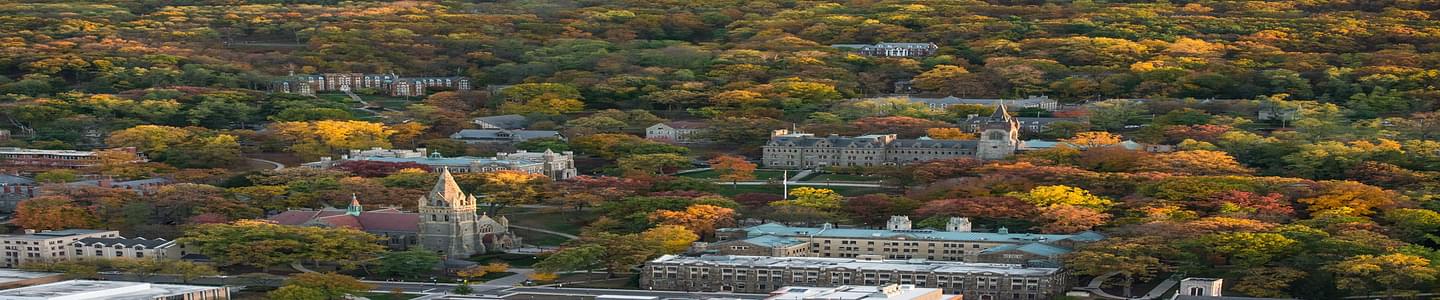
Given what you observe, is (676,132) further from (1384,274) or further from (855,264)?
(1384,274)

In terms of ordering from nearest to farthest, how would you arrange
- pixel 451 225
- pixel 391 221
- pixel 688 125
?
pixel 451 225, pixel 391 221, pixel 688 125

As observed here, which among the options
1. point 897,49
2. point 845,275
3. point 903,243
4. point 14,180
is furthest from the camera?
point 897,49

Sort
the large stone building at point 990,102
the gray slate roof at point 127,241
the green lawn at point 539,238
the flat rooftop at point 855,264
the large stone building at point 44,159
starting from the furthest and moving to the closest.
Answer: the large stone building at point 990,102
the large stone building at point 44,159
the green lawn at point 539,238
the gray slate roof at point 127,241
the flat rooftop at point 855,264

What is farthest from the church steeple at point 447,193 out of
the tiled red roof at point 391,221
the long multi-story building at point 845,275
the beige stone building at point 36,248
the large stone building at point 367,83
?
the large stone building at point 367,83

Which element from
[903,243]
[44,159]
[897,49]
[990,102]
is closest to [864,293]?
[903,243]

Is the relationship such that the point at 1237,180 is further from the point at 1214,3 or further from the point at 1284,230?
the point at 1214,3

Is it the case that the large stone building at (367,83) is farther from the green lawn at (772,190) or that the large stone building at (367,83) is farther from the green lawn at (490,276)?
the green lawn at (490,276)

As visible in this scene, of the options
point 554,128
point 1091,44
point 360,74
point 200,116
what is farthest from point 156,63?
point 1091,44
